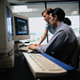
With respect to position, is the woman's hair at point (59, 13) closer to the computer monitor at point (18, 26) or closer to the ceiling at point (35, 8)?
the computer monitor at point (18, 26)

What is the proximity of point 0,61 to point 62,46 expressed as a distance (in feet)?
1.99

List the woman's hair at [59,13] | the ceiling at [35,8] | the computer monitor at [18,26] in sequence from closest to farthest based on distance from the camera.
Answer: the woman's hair at [59,13]
the computer monitor at [18,26]
the ceiling at [35,8]

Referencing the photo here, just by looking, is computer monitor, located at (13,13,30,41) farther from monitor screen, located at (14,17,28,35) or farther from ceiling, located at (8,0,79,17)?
ceiling, located at (8,0,79,17)

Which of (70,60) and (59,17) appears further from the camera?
(59,17)

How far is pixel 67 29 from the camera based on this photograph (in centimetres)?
111

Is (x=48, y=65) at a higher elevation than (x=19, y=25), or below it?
below

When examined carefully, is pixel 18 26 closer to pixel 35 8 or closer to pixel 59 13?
pixel 59 13

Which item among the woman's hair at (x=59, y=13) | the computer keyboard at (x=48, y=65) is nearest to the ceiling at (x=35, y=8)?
the woman's hair at (x=59, y=13)

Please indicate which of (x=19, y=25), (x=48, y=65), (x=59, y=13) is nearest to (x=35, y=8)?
(x=19, y=25)

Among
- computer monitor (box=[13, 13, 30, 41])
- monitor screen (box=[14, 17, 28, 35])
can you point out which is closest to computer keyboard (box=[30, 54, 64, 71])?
computer monitor (box=[13, 13, 30, 41])

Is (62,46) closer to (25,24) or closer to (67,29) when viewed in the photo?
(67,29)

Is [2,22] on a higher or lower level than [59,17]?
lower

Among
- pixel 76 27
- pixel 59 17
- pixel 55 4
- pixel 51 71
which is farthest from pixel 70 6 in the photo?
pixel 51 71

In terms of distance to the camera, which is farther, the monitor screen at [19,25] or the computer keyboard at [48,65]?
the monitor screen at [19,25]
